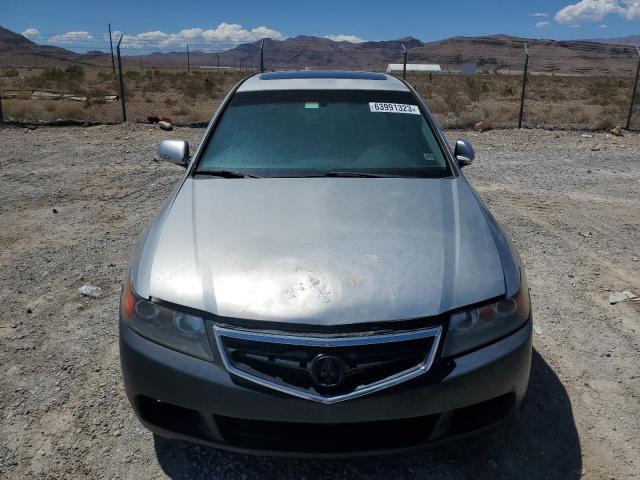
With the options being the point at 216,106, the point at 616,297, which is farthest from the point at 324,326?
the point at 216,106

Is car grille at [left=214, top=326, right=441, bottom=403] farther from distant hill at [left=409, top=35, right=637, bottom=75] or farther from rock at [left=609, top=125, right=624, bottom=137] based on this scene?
distant hill at [left=409, top=35, right=637, bottom=75]

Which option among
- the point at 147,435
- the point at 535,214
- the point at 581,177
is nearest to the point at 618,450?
the point at 147,435

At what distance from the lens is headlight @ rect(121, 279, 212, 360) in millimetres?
2100

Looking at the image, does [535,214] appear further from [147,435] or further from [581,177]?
[147,435]

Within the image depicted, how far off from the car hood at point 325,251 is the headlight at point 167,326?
0.21 ft

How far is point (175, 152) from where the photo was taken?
148 inches

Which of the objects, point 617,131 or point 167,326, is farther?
point 617,131

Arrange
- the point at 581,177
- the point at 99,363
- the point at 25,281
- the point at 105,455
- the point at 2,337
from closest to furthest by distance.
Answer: the point at 105,455 < the point at 99,363 < the point at 2,337 < the point at 25,281 < the point at 581,177

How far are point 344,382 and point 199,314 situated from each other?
60 cm

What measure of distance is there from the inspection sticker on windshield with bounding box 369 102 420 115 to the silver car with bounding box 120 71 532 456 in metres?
1.15

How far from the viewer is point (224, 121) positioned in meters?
3.66

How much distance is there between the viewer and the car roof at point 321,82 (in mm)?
3913

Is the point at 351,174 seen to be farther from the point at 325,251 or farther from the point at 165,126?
the point at 165,126

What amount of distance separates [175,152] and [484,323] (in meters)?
2.43
